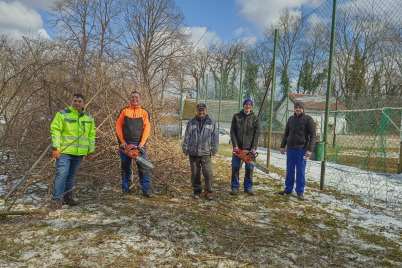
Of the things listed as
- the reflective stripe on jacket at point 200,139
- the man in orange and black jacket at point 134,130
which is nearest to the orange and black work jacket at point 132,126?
the man in orange and black jacket at point 134,130

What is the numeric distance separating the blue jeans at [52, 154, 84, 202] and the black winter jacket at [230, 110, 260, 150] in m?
2.68

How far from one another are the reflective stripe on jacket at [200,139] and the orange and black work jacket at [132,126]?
0.71m

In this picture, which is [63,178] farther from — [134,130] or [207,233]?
[207,233]

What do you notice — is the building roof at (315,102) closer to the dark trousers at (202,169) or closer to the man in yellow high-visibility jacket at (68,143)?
the dark trousers at (202,169)

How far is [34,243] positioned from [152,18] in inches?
865

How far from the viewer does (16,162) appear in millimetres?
6008

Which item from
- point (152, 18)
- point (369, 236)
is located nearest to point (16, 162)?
point (369, 236)

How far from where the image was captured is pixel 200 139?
4.28 metres

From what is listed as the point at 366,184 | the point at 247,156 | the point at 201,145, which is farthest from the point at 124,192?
the point at 366,184

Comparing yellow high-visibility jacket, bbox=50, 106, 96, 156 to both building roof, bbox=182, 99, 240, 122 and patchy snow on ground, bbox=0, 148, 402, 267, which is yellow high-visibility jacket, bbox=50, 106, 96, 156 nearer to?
patchy snow on ground, bbox=0, 148, 402, 267

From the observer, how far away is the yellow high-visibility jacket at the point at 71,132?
3619 millimetres

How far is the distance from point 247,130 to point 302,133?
3.12 feet

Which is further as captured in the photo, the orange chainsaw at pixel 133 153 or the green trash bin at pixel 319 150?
the green trash bin at pixel 319 150

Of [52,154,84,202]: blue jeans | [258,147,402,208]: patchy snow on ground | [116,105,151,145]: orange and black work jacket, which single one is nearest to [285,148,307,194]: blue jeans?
[258,147,402,208]: patchy snow on ground
